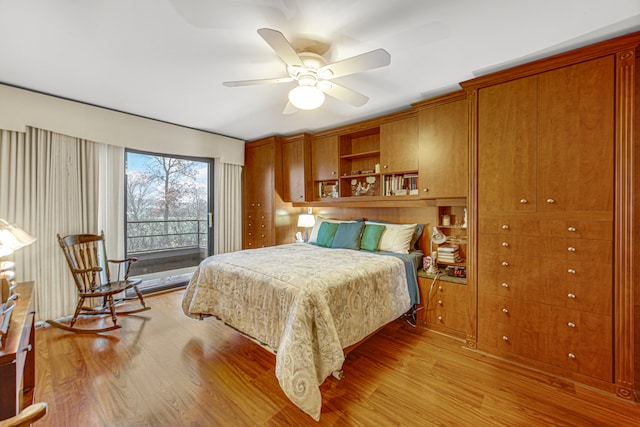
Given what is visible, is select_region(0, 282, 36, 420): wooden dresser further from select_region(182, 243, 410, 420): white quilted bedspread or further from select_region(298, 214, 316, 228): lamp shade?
select_region(298, 214, 316, 228): lamp shade

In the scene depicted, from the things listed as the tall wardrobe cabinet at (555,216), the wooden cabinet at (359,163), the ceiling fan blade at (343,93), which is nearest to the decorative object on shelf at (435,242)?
the tall wardrobe cabinet at (555,216)

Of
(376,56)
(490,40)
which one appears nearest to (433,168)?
(490,40)

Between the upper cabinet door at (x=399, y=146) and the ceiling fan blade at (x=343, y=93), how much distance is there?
43.0 inches

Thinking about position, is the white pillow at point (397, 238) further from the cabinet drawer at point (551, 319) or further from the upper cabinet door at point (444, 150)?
the cabinet drawer at point (551, 319)

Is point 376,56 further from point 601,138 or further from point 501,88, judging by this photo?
point 601,138

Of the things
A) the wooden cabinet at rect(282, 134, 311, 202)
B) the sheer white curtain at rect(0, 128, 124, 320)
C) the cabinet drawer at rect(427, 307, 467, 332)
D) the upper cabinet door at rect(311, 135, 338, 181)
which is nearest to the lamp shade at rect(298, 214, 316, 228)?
the wooden cabinet at rect(282, 134, 311, 202)

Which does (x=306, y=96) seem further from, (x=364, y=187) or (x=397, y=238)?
(x=364, y=187)

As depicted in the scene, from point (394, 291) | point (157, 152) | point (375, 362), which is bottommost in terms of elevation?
point (375, 362)

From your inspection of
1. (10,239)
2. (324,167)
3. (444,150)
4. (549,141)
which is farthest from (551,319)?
(10,239)

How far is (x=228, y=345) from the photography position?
2490mm

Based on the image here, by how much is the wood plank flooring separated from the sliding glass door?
175cm

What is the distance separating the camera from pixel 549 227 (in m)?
2.09

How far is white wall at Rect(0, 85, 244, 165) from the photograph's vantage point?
264 cm

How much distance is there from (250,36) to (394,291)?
2.44 m
